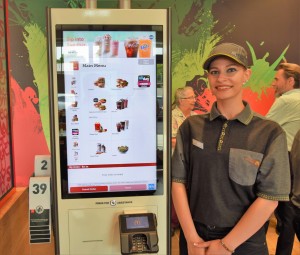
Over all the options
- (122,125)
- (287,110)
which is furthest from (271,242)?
(122,125)

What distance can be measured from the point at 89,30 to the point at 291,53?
324 cm

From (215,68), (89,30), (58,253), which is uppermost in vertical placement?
(89,30)

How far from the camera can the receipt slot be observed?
5.80 feet

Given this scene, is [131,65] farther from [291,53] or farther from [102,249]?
[291,53]

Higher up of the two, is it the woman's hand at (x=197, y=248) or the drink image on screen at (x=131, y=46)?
the drink image on screen at (x=131, y=46)

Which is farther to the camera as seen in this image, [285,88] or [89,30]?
[285,88]

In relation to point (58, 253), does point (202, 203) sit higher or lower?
higher

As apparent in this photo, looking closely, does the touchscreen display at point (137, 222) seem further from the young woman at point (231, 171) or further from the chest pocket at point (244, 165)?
the chest pocket at point (244, 165)

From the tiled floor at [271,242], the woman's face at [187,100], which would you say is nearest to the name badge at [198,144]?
the tiled floor at [271,242]

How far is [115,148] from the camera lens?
187 centimetres

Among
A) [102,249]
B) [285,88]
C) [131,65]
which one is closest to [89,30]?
[131,65]

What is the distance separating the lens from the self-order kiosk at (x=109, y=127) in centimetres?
176

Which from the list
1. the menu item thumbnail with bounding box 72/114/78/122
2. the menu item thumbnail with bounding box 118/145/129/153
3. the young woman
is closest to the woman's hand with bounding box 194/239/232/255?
the young woman

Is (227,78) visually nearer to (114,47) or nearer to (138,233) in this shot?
(114,47)
